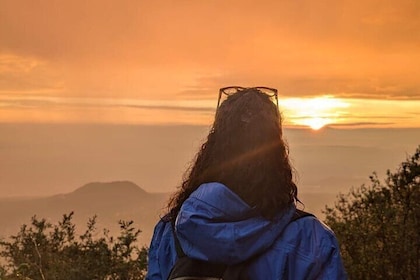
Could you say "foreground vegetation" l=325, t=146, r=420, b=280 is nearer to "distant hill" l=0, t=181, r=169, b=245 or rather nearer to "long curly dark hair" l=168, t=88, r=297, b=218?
"distant hill" l=0, t=181, r=169, b=245

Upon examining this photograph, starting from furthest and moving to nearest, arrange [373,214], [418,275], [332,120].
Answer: [332,120] → [373,214] → [418,275]

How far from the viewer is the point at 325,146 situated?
10234mm

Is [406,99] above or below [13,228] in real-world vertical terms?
above

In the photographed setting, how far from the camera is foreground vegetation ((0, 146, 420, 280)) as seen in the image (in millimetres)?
5777

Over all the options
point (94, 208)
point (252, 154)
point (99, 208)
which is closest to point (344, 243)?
point (94, 208)

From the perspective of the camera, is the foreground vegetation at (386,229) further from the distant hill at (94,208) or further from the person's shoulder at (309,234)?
the person's shoulder at (309,234)

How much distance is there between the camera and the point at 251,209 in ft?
8.25

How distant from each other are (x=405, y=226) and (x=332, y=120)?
13.5 ft

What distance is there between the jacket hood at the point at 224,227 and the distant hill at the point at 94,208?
194 centimetres

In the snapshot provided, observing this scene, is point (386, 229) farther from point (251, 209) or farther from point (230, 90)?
point (251, 209)

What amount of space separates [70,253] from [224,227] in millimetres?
4611

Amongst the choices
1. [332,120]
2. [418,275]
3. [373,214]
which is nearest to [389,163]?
[373,214]

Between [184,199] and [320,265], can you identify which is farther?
[184,199]

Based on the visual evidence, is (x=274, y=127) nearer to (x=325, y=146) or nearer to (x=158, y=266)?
(x=158, y=266)
